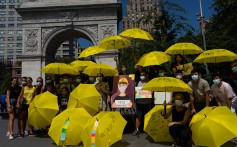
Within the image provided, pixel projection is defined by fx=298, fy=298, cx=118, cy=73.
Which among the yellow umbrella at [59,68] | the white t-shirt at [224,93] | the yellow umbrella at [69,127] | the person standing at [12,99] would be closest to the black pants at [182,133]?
the white t-shirt at [224,93]

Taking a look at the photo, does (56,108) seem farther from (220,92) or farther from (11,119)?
(220,92)

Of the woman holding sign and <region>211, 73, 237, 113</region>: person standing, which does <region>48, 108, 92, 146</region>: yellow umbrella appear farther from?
<region>211, 73, 237, 113</region>: person standing

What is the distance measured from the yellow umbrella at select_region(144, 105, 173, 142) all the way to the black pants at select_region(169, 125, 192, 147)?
844 mm

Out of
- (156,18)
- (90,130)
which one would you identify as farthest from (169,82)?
(156,18)

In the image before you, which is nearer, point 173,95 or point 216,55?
point 173,95

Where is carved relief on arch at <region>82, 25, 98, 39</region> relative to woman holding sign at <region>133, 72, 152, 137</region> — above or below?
above

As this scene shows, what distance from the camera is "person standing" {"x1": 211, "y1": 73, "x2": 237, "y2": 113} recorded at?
8555 millimetres

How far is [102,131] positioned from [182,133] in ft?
6.21

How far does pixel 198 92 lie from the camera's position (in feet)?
27.2

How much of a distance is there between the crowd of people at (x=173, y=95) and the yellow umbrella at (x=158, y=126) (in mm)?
500

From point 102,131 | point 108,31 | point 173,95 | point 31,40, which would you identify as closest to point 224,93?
point 173,95

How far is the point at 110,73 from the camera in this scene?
33.6 ft

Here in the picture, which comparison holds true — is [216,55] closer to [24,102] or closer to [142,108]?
[142,108]

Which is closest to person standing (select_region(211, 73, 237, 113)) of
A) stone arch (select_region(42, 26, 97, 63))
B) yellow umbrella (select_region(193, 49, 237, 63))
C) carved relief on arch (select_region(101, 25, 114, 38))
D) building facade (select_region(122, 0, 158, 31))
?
yellow umbrella (select_region(193, 49, 237, 63))
